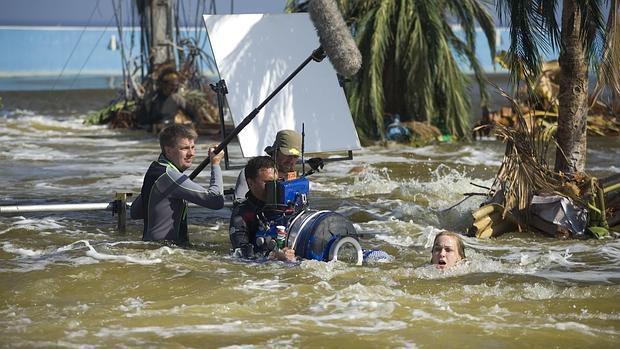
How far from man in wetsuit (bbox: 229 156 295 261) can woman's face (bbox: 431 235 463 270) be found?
1029 mm

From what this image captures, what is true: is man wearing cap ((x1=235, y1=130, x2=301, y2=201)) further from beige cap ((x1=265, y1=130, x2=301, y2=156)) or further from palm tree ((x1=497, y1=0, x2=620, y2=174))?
palm tree ((x1=497, y1=0, x2=620, y2=174))

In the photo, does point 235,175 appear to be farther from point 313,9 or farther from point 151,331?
point 151,331

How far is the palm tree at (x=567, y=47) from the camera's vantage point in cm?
866

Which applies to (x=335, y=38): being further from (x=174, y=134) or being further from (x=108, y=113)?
(x=108, y=113)

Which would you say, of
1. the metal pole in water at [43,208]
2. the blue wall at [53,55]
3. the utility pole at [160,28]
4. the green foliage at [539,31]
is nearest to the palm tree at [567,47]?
the green foliage at [539,31]

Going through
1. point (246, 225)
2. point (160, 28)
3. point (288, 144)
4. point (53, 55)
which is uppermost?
point (53, 55)

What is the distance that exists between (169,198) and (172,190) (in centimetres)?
10

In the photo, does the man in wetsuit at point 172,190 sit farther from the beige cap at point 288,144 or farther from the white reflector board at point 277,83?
the white reflector board at point 277,83

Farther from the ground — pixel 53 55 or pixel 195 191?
pixel 53 55

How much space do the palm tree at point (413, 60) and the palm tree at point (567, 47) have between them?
19.3 feet

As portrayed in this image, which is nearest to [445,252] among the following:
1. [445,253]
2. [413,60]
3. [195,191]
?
[445,253]

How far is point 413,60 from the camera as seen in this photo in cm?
1530

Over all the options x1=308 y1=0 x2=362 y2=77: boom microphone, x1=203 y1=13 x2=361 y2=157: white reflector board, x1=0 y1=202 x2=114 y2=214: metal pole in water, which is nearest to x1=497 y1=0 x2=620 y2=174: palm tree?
x1=308 y1=0 x2=362 y2=77: boom microphone

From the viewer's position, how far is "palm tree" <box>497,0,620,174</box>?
866 cm
